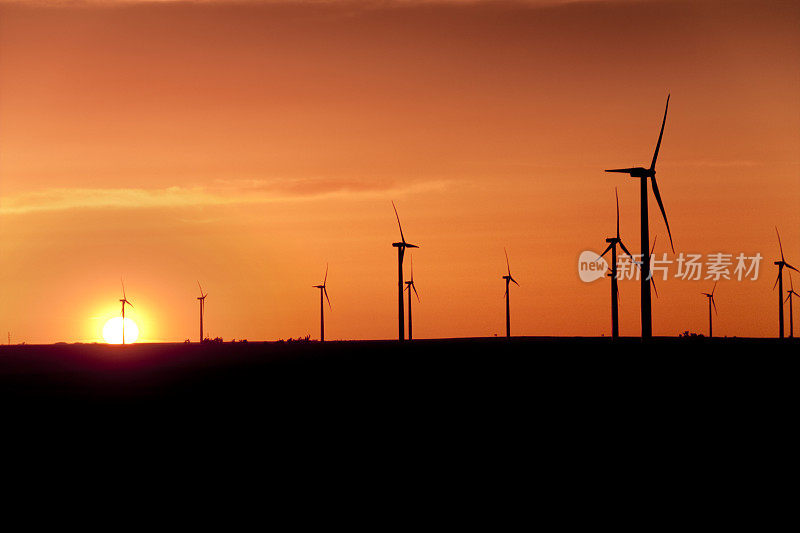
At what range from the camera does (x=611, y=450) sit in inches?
1478

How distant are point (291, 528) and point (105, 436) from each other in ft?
63.7

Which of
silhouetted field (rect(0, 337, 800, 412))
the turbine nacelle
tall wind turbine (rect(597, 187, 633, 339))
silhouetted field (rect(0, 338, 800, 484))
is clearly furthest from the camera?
tall wind turbine (rect(597, 187, 633, 339))

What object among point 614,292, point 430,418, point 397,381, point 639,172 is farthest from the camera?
point 614,292

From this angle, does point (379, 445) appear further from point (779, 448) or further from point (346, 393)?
point (346, 393)

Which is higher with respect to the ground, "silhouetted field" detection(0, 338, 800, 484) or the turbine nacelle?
the turbine nacelle

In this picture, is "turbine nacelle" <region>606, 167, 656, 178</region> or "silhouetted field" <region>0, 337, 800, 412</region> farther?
"turbine nacelle" <region>606, 167, 656, 178</region>

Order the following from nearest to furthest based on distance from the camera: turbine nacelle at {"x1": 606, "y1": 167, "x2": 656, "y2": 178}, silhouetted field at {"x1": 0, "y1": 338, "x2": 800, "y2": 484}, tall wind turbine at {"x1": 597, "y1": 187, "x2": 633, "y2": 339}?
silhouetted field at {"x1": 0, "y1": 338, "x2": 800, "y2": 484} → turbine nacelle at {"x1": 606, "y1": 167, "x2": 656, "y2": 178} → tall wind turbine at {"x1": 597, "y1": 187, "x2": 633, "y2": 339}

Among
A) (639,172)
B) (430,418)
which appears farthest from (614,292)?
(430,418)

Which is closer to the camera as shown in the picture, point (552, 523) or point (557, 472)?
point (552, 523)

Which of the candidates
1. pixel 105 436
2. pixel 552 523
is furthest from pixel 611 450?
pixel 105 436

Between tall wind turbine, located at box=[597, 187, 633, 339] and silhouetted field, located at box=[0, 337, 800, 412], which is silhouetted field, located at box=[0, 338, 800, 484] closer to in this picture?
silhouetted field, located at box=[0, 337, 800, 412]

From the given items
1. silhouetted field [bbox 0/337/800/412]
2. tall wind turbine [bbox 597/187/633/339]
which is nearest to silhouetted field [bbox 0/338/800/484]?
silhouetted field [bbox 0/337/800/412]

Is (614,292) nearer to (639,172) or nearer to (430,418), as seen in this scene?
(639,172)

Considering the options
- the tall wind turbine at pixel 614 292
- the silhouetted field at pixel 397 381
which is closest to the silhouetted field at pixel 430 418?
the silhouetted field at pixel 397 381
